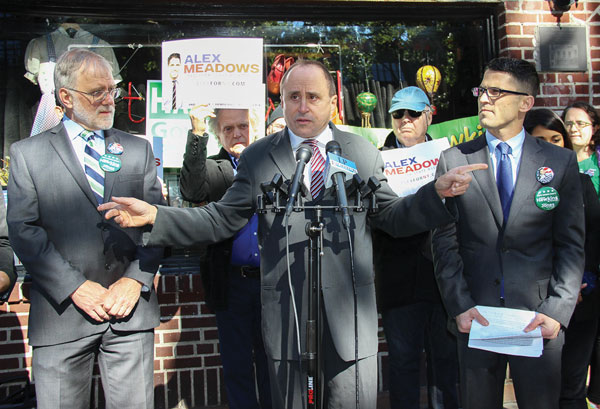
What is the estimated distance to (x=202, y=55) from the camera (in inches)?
189

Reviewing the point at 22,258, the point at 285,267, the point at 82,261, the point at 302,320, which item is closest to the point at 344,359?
the point at 302,320

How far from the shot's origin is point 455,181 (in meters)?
2.73

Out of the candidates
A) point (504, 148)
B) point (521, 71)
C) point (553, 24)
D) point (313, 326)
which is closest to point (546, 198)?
point (504, 148)

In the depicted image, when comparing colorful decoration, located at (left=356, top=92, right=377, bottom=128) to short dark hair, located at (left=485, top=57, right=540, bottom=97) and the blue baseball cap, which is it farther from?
short dark hair, located at (left=485, top=57, right=540, bottom=97)

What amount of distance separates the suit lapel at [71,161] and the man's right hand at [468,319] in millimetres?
2075

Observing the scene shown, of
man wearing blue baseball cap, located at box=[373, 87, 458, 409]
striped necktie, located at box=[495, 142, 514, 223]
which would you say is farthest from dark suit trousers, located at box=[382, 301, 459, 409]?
striped necktie, located at box=[495, 142, 514, 223]

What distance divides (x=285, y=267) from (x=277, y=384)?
57 centimetres

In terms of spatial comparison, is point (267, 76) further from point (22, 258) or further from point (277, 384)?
point (277, 384)

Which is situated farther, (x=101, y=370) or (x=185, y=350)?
(x=185, y=350)

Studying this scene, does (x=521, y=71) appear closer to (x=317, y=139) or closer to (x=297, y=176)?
(x=317, y=139)

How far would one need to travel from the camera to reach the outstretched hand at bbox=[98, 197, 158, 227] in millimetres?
2742

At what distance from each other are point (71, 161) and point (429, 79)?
11.3ft

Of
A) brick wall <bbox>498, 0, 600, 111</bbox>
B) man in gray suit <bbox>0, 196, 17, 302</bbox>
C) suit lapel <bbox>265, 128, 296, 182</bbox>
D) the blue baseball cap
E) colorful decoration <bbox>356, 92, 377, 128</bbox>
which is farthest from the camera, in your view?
colorful decoration <bbox>356, 92, 377, 128</bbox>

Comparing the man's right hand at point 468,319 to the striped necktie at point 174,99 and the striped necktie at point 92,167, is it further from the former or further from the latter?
the striped necktie at point 174,99
